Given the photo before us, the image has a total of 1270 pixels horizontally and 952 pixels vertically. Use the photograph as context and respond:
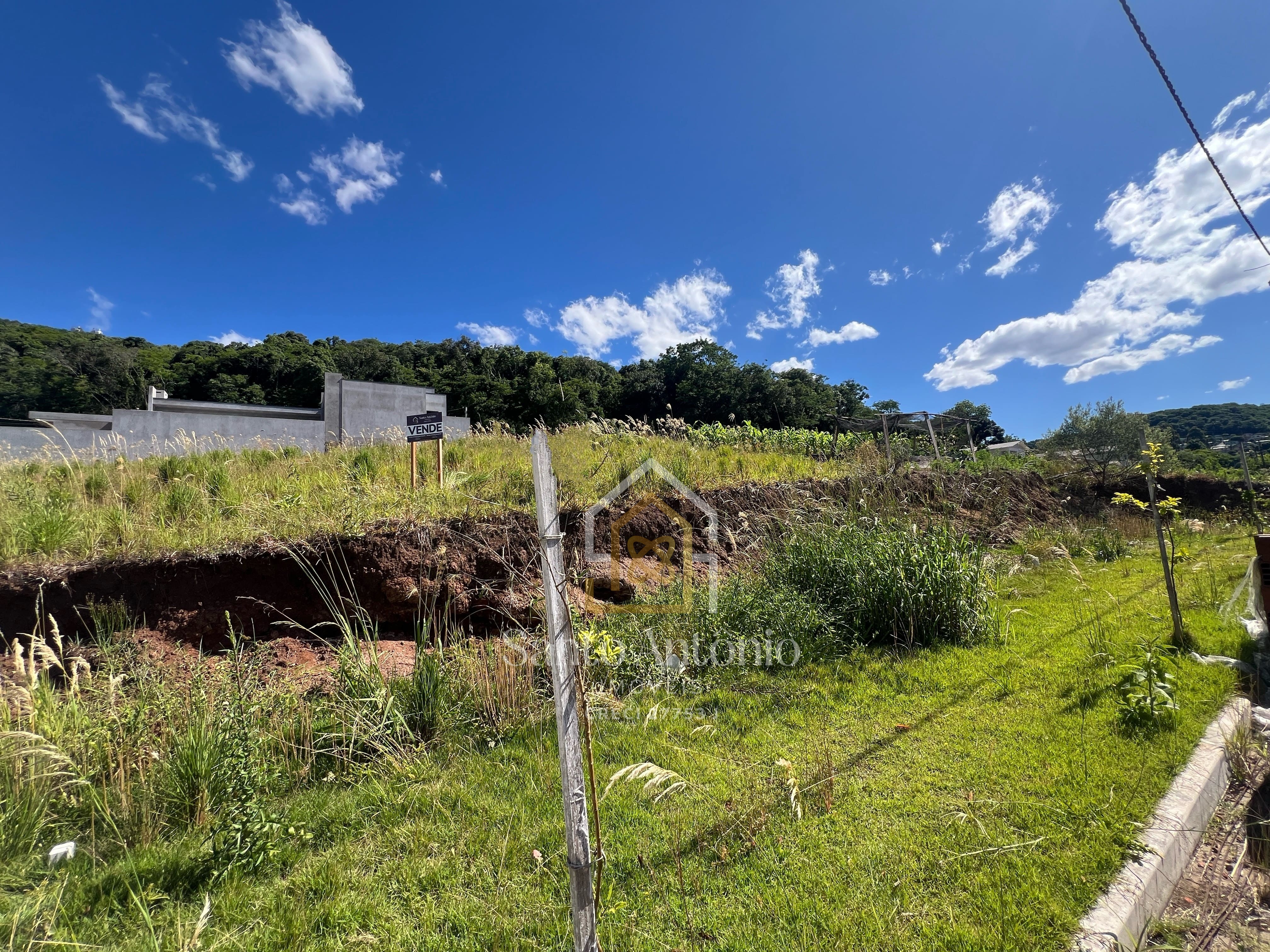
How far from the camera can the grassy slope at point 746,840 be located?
1814mm

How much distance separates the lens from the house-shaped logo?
5.19 meters

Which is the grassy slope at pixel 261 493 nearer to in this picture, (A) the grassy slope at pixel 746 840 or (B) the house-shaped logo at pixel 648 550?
(B) the house-shaped logo at pixel 648 550

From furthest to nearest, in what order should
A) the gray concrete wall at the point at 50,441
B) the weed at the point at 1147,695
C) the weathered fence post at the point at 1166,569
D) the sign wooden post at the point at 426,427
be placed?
the gray concrete wall at the point at 50,441 → the sign wooden post at the point at 426,427 → the weathered fence post at the point at 1166,569 → the weed at the point at 1147,695

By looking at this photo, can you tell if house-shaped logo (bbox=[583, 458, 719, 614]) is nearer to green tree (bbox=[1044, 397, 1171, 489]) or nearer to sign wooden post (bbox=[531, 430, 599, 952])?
sign wooden post (bbox=[531, 430, 599, 952])

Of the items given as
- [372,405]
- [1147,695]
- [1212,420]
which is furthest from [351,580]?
[1212,420]

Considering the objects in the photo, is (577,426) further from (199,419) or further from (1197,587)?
(199,419)

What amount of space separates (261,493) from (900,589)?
6324 millimetres

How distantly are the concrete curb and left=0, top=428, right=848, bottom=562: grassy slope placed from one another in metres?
3.20

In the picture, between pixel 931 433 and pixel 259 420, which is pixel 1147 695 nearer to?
pixel 931 433

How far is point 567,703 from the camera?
4.32 feet

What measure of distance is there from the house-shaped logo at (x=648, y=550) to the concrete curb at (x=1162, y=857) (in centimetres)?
288

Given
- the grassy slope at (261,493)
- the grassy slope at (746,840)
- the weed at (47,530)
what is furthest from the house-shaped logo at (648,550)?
the weed at (47,530)

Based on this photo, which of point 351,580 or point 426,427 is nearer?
point 351,580

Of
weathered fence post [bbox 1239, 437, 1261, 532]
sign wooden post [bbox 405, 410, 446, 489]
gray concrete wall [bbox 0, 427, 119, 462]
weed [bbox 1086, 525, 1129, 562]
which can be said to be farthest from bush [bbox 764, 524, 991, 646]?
weathered fence post [bbox 1239, 437, 1261, 532]
